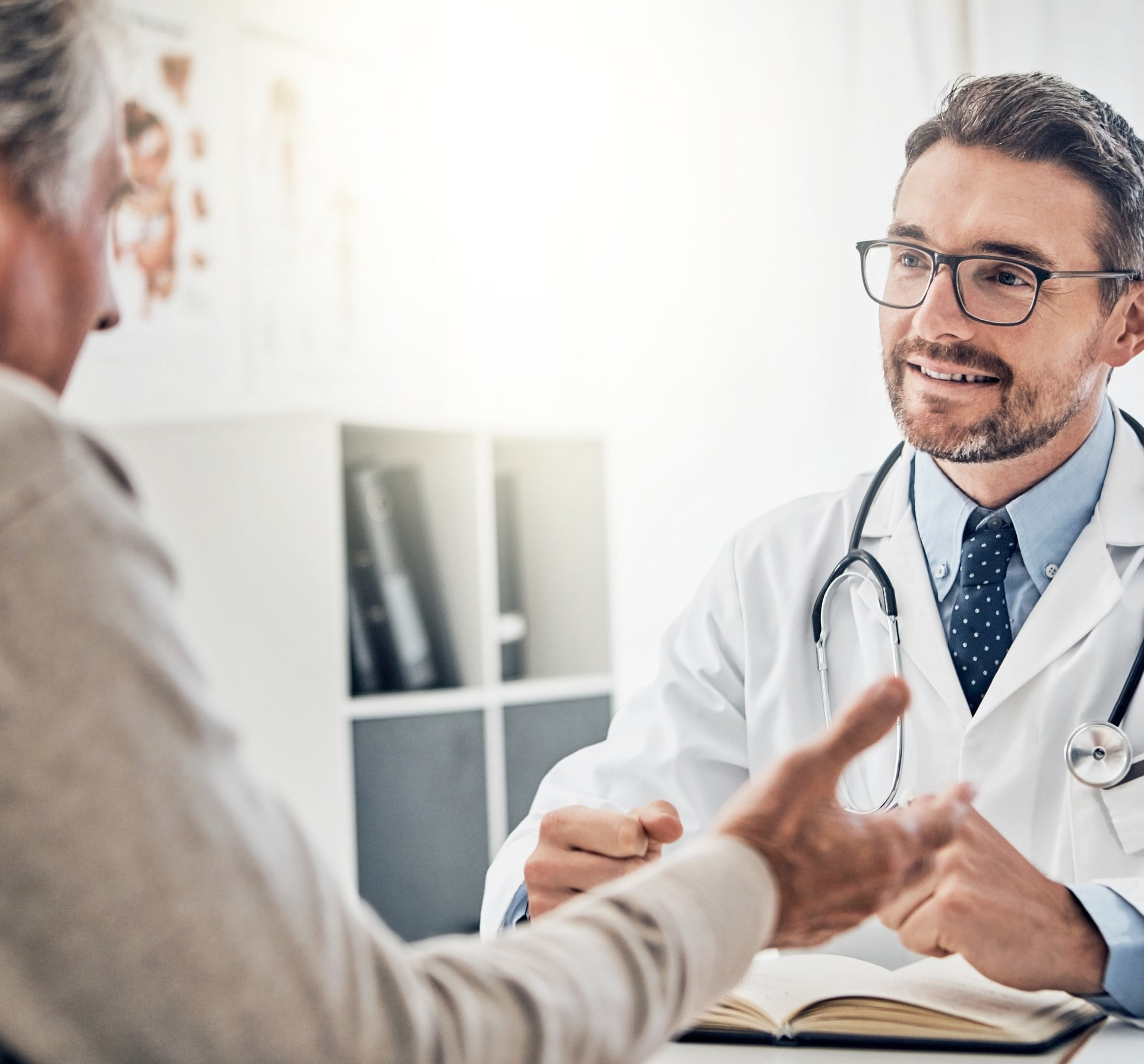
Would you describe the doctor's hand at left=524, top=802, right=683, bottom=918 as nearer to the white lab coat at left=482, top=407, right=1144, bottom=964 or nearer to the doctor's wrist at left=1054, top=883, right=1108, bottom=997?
the white lab coat at left=482, top=407, right=1144, bottom=964

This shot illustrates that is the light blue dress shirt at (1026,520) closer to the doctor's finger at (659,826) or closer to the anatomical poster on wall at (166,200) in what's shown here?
the doctor's finger at (659,826)

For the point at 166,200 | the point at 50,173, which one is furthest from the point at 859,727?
the point at 166,200

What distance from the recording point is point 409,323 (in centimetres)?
284

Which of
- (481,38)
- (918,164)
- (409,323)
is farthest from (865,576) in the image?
(481,38)

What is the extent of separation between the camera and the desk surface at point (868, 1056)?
0.86 meters

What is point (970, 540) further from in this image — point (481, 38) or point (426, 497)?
point (481, 38)

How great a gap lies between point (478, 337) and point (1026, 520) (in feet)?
5.71

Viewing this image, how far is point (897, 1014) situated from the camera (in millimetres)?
898

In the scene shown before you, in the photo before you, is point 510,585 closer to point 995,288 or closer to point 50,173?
point 995,288

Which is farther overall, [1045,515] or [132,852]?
[1045,515]

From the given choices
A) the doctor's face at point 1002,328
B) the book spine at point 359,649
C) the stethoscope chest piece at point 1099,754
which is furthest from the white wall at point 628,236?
the stethoscope chest piece at point 1099,754

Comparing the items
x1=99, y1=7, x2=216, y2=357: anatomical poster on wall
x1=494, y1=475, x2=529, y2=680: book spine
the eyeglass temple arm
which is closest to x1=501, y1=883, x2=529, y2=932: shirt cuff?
the eyeglass temple arm

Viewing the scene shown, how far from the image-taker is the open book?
Result: 87 centimetres

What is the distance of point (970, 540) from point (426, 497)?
1.09m
